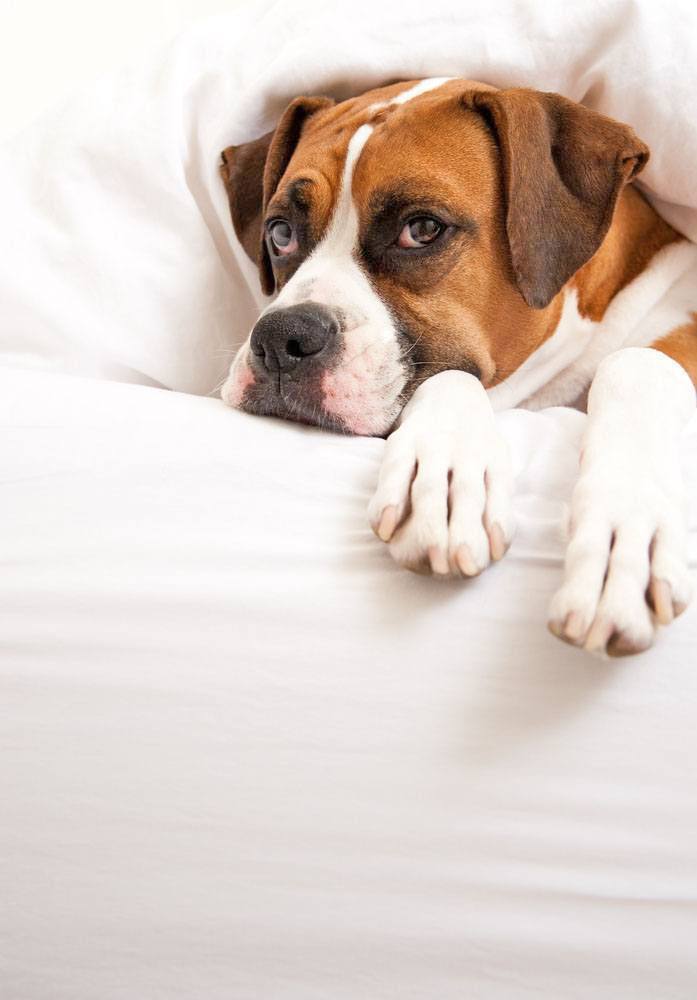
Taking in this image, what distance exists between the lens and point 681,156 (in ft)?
5.44

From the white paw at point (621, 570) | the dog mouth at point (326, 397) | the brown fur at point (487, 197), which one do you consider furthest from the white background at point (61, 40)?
the white paw at point (621, 570)

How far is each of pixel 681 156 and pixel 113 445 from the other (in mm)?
1104

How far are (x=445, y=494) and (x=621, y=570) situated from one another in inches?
7.7

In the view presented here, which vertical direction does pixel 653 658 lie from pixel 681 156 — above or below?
below

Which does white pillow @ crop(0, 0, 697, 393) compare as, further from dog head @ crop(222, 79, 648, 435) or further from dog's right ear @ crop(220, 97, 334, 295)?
dog head @ crop(222, 79, 648, 435)

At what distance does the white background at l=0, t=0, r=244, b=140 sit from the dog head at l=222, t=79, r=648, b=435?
1479 mm

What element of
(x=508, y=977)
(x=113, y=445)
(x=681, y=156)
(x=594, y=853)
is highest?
(x=681, y=156)

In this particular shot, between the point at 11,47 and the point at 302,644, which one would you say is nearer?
the point at 302,644

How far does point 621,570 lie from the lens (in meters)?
0.88

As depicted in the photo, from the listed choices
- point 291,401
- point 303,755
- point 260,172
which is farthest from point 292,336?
point 303,755

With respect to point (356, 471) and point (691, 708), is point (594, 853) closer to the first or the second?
point (691, 708)

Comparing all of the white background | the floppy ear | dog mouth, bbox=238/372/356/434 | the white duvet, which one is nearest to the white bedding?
the white duvet

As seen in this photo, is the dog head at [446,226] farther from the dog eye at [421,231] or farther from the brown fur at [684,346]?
the brown fur at [684,346]

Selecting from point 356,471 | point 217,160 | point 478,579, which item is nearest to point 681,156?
point 217,160
